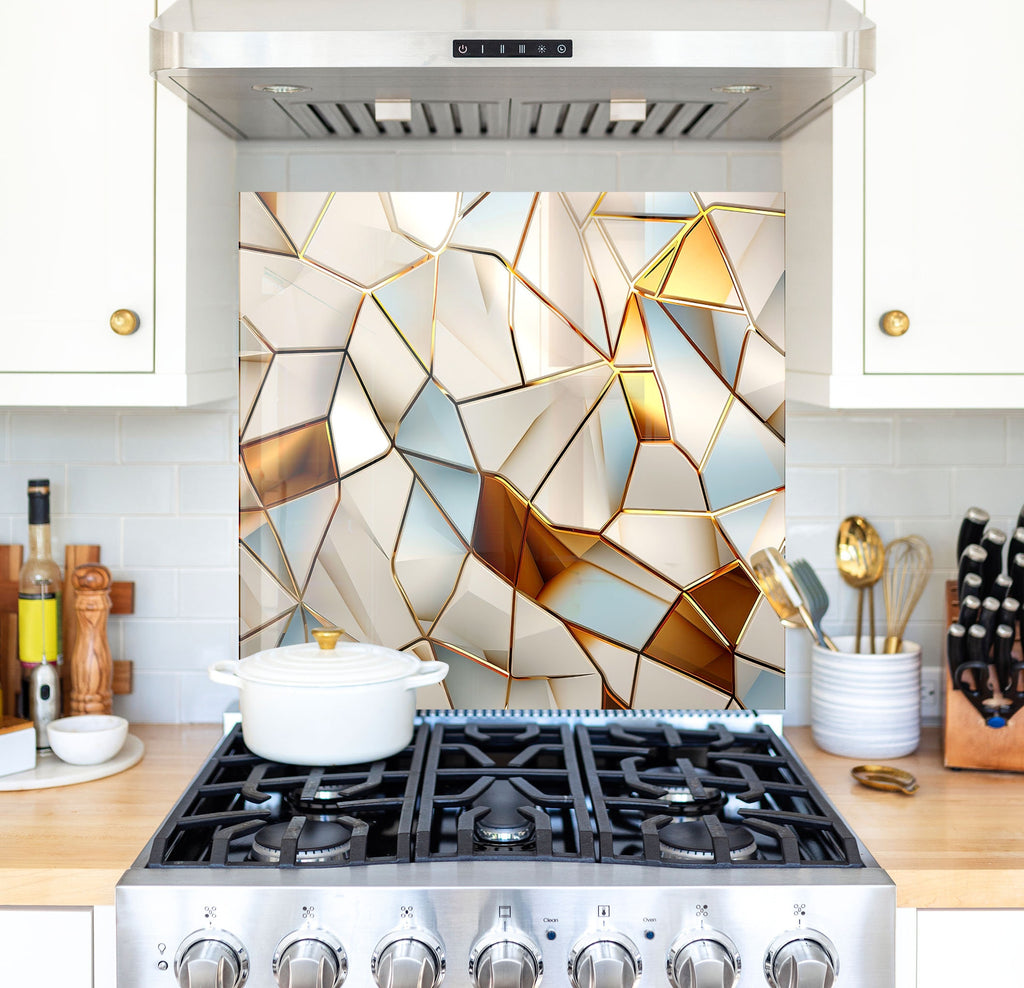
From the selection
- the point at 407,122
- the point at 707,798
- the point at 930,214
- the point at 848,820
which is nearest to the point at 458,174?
the point at 407,122

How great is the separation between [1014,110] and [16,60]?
146 cm

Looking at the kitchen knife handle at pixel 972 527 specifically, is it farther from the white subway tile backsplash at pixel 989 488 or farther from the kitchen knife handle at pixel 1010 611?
the white subway tile backsplash at pixel 989 488

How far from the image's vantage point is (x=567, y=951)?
4.53 feet

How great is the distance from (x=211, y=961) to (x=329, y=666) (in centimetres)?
47

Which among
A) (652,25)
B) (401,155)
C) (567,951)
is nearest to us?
(567,951)

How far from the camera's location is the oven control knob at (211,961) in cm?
136

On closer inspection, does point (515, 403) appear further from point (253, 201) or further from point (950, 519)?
point (950, 519)

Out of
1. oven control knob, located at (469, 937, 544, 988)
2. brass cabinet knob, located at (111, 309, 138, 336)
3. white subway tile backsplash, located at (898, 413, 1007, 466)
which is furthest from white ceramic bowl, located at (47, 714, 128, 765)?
white subway tile backsplash, located at (898, 413, 1007, 466)

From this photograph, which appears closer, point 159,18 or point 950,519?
point 159,18

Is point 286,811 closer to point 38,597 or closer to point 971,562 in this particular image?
→ point 38,597

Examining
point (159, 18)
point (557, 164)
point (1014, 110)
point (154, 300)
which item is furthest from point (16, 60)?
point (1014, 110)

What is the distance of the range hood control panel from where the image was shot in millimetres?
1454

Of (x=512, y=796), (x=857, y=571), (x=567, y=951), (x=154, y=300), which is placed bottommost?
(x=567, y=951)

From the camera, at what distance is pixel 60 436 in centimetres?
207
